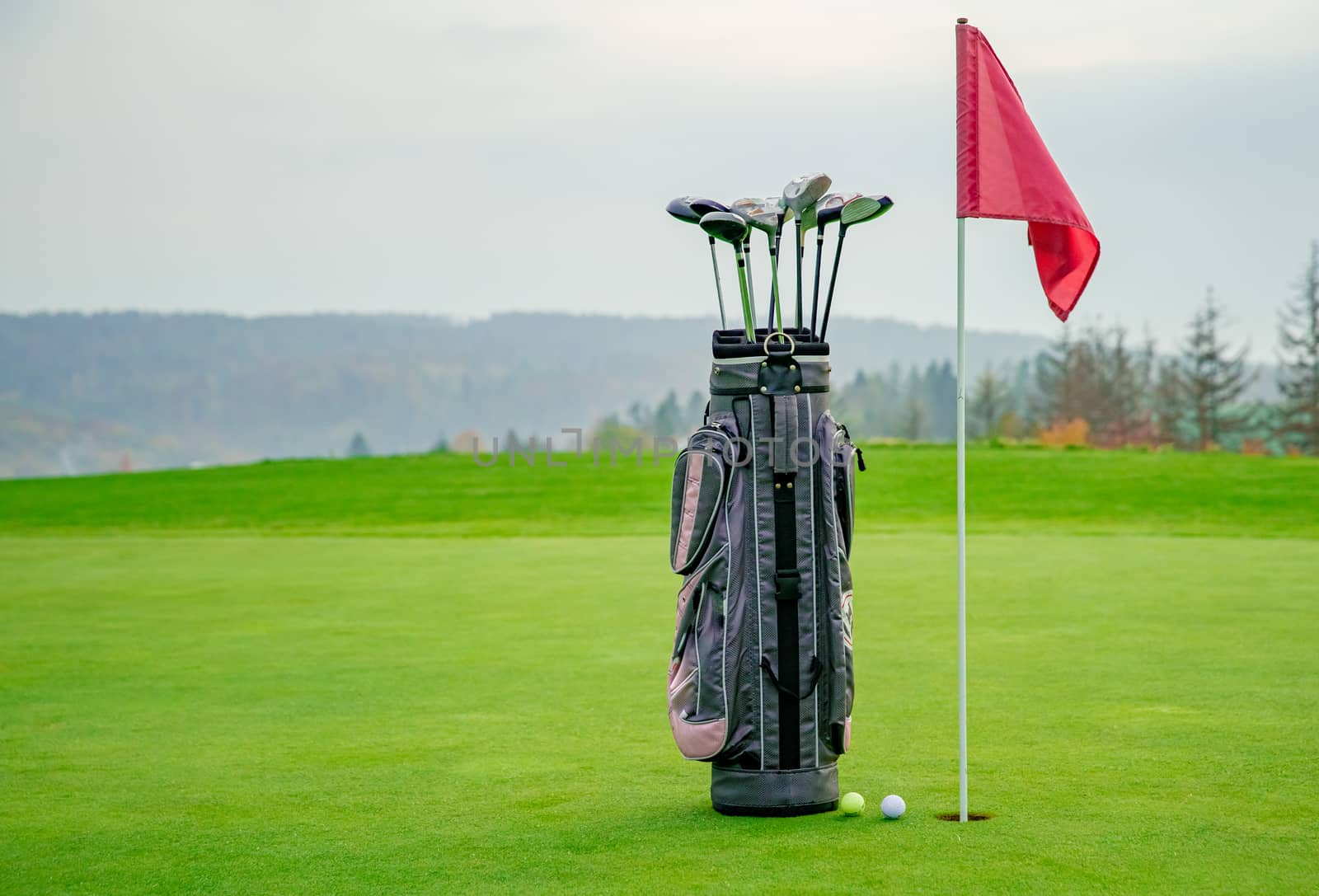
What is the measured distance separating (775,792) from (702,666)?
456mm

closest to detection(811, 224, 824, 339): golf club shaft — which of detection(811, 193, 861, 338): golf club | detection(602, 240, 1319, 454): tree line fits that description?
detection(811, 193, 861, 338): golf club

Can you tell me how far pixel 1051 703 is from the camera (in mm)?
6645

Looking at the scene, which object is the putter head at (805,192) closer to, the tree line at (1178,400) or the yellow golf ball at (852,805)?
the yellow golf ball at (852,805)

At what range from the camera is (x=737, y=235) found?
4.72 metres

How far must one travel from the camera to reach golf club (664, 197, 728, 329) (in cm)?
479

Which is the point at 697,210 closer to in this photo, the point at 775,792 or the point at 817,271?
the point at 817,271

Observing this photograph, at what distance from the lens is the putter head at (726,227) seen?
4.62m

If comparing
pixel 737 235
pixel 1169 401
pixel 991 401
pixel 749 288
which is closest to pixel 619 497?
pixel 749 288

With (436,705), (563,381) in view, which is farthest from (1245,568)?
(563,381)

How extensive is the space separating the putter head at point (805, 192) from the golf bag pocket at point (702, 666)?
1.09m

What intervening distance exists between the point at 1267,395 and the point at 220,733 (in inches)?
2715

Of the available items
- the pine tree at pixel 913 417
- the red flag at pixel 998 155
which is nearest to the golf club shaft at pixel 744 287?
the red flag at pixel 998 155

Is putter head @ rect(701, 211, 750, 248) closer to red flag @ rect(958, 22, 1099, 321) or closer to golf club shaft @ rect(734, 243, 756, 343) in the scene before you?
golf club shaft @ rect(734, 243, 756, 343)

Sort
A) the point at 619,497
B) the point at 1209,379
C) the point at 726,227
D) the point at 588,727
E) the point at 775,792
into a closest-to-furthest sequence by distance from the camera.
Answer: the point at 726,227 < the point at 775,792 < the point at 588,727 < the point at 619,497 < the point at 1209,379
